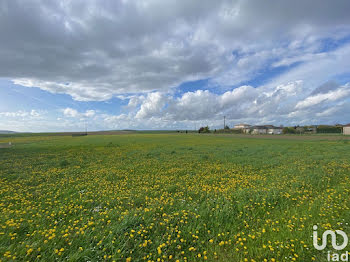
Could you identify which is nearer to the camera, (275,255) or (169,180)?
(275,255)

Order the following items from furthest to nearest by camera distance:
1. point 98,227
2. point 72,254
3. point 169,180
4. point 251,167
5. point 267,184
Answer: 1. point 251,167
2. point 169,180
3. point 267,184
4. point 98,227
5. point 72,254

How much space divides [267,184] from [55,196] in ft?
32.3

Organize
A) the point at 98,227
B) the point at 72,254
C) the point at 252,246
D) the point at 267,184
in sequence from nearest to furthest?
1. the point at 72,254
2. the point at 252,246
3. the point at 98,227
4. the point at 267,184

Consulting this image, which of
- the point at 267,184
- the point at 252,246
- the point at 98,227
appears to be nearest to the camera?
the point at 252,246

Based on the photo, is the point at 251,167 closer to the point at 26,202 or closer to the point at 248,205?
the point at 248,205

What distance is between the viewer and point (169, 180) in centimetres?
845

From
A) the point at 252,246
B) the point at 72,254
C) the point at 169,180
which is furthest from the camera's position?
the point at 169,180

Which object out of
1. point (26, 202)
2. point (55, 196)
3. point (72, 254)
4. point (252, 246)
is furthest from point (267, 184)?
point (26, 202)

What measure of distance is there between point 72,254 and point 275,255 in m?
4.45

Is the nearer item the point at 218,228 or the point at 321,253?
the point at 321,253

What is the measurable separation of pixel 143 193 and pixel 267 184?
20.3ft

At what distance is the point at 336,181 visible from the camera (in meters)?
7.83

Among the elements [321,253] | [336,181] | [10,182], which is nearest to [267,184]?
[336,181]

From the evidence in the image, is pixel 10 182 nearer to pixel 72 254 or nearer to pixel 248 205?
pixel 72 254
